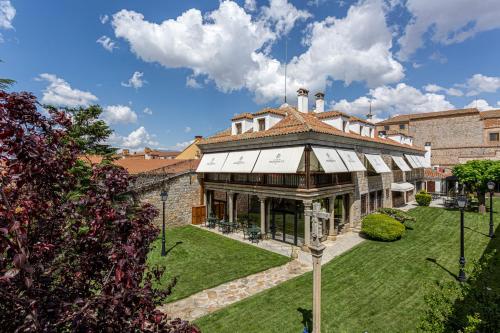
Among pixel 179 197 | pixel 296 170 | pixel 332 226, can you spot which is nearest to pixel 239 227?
pixel 179 197

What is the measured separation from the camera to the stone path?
9.94 metres

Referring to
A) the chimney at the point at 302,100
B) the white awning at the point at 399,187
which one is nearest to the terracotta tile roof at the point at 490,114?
the white awning at the point at 399,187

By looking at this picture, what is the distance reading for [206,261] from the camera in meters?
15.0

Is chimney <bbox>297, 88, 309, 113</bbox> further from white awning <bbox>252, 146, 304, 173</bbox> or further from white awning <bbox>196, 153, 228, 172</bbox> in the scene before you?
white awning <bbox>196, 153, 228, 172</bbox>

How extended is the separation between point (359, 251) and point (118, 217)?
15674 mm

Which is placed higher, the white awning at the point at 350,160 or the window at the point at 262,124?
the window at the point at 262,124

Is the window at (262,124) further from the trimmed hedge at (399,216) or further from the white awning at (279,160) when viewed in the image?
the trimmed hedge at (399,216)

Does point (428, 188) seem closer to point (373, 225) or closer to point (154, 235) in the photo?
point (373, 225)

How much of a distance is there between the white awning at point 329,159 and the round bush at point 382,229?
4437 mm

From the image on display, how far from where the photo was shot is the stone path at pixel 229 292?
994 cm

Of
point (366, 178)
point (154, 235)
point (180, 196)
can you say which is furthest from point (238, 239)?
point (154, 235)

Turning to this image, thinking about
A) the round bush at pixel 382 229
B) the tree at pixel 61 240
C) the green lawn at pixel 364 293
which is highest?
the tree at pixel 61 240

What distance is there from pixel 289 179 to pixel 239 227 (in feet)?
22.7

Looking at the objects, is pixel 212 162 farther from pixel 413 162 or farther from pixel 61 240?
pixel 413 162
